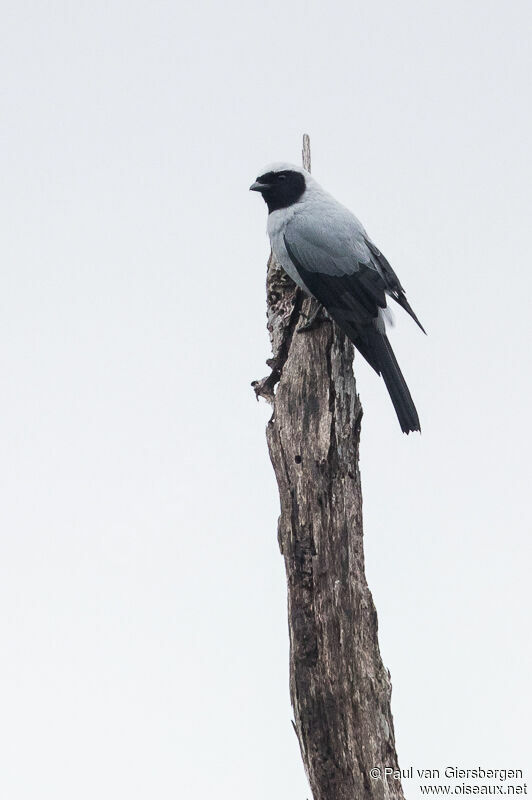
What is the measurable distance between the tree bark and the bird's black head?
1328 millimetres

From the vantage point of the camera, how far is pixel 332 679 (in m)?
5.16

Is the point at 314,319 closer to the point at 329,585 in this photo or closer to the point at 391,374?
the point at 391,374

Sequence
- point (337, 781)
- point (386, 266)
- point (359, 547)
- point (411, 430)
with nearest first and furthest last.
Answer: point (337, 781)
point (359, 547)
point (411, 430)
point (386, 266)

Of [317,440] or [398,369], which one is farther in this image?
[398,369]

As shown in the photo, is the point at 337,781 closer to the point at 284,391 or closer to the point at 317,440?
the point at 317,440

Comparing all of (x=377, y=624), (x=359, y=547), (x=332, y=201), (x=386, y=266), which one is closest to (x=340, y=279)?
(x=386, y=266)

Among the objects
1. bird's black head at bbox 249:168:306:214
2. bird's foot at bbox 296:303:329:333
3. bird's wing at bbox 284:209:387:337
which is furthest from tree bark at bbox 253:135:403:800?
bird's black head at bbox 249:168:306:214

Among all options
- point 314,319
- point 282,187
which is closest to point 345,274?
point 314,319

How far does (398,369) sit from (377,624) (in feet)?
5.30

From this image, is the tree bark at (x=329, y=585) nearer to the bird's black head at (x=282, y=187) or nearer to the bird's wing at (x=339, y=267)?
the bird's wing at (x=339, y=267)

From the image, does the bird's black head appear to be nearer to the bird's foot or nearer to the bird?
the bird

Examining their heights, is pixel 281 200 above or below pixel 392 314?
above

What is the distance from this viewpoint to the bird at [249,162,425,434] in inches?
230

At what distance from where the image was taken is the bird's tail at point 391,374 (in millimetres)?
5785
